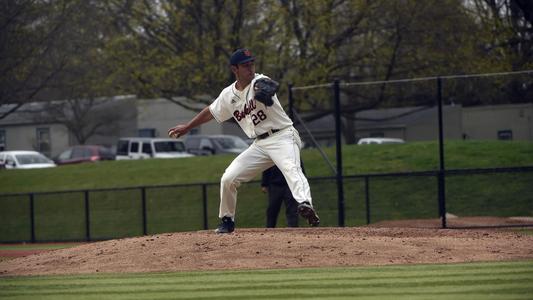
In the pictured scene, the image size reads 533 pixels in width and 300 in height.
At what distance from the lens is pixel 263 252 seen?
10.6 metres

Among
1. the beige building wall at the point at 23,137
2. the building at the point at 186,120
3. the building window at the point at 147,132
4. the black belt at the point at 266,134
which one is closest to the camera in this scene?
the black belt at the point at 266,134

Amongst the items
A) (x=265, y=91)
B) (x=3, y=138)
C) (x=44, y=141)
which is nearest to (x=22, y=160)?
(x=3, y=138)

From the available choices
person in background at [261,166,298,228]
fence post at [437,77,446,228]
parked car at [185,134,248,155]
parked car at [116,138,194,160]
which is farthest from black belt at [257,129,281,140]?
parked car at [116,138,194,160]

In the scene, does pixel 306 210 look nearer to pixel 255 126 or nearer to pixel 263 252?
pixel 263 252

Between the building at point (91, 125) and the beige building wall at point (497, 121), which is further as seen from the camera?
the building at point (91, 125)

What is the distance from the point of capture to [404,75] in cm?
2908

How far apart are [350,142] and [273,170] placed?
39.9 feet

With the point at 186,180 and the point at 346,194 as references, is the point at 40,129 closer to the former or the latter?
the point at 186,180

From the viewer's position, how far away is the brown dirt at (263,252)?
10422 millimetres

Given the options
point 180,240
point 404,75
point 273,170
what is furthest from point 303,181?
point 404,75

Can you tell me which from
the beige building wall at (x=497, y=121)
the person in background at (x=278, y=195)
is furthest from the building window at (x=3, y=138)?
the person in background at (x=278, y=195)

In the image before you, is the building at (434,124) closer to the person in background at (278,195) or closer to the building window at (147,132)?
the person in background at (278,195)

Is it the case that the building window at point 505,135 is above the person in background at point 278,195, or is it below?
above

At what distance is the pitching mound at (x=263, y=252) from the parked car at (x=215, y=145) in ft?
79.6
